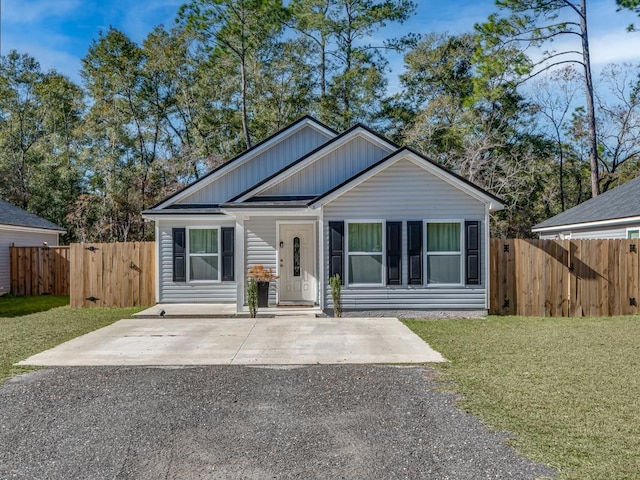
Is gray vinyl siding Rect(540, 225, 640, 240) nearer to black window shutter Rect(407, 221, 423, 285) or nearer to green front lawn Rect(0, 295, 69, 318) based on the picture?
black window shutter Rect(407, 221, 423, 285)

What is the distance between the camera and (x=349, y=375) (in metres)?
6.36

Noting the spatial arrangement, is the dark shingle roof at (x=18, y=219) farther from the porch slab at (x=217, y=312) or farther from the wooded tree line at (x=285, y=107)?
the porch slab at (x=217, y=312)

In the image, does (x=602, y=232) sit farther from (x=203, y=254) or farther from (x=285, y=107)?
(x=285, y=107)

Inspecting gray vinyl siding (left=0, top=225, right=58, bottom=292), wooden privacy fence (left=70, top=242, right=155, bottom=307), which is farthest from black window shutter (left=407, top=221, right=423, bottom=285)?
gray vinyl siding (left=0, top=225, right=58, bottom=292)

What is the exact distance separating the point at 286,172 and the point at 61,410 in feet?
28.5

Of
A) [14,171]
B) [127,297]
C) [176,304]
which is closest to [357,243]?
[176,304]

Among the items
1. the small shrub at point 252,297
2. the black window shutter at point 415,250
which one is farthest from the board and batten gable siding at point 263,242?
the black window shutter at point 415,250

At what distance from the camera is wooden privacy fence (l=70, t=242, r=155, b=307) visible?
44.7ft

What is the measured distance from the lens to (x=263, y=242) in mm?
13070

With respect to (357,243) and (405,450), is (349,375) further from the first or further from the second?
(357,243)

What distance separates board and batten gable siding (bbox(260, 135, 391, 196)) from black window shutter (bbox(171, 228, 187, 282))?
274 centimetres

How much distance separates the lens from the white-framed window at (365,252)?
11625mm

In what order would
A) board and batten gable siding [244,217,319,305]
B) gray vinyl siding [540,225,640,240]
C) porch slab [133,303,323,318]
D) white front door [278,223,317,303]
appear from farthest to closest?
gray vinyl siding [540,225,640,240] < white front door [278,223,317,303] < board and batten gable siding [244,217,319,305] < porch slab [133,303,323,318]

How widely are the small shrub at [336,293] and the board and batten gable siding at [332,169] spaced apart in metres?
2.66
